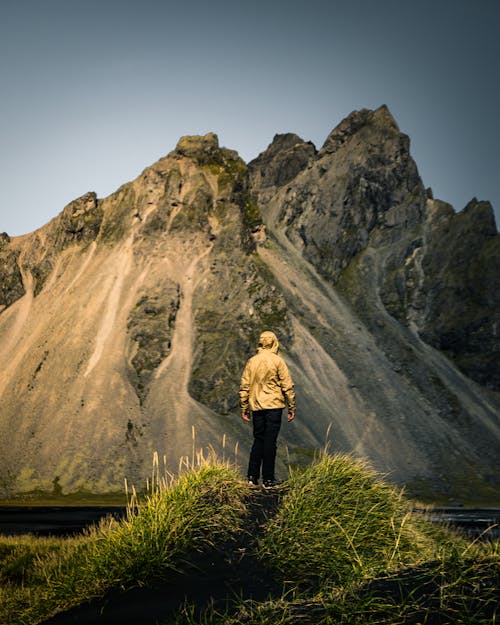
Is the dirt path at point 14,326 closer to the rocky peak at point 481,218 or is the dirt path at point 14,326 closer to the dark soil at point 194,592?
the dark soil at point 194,592

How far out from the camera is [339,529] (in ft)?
30.2

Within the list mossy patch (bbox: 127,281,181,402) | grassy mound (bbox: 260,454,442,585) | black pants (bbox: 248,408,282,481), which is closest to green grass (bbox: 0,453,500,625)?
grassy mound (bbox: 260,454,442,585)

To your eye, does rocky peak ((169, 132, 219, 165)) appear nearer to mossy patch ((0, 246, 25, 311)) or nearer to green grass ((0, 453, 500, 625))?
mossy patch ((0, 246, 25, 311))

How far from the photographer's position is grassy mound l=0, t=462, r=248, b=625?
8141 mm

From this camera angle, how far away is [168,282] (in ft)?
338

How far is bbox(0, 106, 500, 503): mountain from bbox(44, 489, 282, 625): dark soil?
223 ft

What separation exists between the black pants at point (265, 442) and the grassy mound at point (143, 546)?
3129 millimetres

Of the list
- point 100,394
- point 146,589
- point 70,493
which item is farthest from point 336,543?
point 100,394

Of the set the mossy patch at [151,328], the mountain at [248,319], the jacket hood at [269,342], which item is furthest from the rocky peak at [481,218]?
the jacket hood at [269,342]

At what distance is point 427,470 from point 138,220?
6576 cm

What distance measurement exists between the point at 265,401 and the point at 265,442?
97 cm

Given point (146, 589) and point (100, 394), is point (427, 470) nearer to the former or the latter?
point (100, 394)

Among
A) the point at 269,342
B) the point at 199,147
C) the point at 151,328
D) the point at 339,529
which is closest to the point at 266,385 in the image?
the point at 269,342

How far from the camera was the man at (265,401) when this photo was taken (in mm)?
14633
